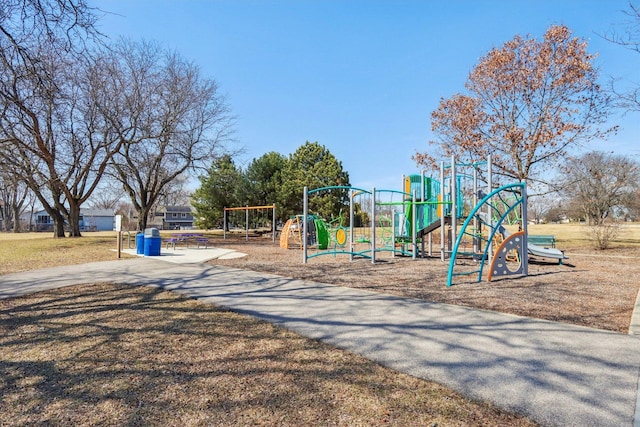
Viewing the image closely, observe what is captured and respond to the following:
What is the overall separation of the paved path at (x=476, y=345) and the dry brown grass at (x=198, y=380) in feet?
1.00

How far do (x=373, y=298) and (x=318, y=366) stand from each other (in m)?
3.05

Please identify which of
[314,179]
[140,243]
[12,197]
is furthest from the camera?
[12,197]

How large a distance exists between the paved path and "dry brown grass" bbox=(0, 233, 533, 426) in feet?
1.00

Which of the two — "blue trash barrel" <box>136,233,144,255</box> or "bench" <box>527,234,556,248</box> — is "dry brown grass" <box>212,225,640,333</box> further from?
"blue trash barrel" <box>136,233,144,255</box>

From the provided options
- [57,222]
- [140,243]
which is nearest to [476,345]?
[140,243]

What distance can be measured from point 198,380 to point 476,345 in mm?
2863

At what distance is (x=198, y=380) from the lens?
3.11m

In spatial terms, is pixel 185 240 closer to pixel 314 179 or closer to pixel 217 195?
pixel 217 195

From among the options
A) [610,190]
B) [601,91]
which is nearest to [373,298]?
[601,91]

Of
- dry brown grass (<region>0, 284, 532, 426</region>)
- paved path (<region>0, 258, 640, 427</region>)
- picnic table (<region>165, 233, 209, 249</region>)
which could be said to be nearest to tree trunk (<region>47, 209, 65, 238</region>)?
picnic table (<region>165, 233, 209, 249</region>)

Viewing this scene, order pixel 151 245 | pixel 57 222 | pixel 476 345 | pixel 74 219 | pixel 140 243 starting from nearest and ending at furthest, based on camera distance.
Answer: pixel 476 345
pixel 151 245
pixel 140 243
pixel 57 222
pixel 74 219

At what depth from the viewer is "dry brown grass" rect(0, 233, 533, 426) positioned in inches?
101

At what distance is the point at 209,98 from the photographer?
24.4 metres

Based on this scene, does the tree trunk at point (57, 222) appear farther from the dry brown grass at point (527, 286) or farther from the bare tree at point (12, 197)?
the dry brown grass at point (527, 286)
